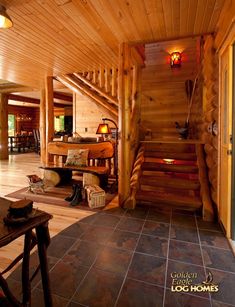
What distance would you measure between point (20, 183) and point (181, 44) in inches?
216

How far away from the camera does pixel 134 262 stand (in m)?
1.86

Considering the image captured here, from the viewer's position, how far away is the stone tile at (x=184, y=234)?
2.27m

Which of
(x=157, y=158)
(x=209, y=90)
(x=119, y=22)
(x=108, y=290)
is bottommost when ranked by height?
(x=108, y=290)

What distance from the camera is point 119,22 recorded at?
2527 mm

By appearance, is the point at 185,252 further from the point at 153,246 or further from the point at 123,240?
the point at 123,240

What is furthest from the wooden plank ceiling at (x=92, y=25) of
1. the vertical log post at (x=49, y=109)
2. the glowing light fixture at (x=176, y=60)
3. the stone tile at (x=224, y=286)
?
the stone tile at (x=224, y=286)

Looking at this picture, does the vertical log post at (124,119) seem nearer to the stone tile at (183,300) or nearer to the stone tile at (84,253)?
the stone tile at (84,253)

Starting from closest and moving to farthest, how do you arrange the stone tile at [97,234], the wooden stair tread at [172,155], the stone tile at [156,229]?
the stone tile at [97,234]
the stone tile at [156,229]
the wooden stair tread at [172,155]

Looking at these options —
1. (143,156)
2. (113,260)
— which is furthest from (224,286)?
(143,156)

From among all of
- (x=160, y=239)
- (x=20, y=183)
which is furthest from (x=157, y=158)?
(x=20, y=183)

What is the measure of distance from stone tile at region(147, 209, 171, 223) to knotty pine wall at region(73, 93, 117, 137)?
3.42m

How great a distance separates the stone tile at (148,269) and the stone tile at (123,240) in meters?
0.18

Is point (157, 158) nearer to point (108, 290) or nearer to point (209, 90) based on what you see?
point (209, 90)

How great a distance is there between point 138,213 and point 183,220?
2.16 feet
